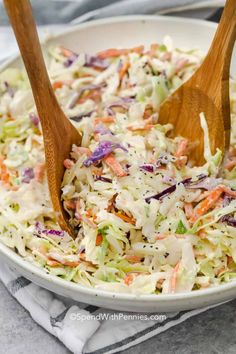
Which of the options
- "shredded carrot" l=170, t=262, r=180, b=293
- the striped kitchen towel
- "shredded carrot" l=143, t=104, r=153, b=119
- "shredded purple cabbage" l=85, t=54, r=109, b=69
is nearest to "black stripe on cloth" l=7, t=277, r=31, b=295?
the striped kitchen towel

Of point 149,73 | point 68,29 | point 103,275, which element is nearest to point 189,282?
point 103,275

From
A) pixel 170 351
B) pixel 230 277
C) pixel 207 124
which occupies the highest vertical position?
pixel 207 124

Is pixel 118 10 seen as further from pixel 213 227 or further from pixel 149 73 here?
pixel 213 227

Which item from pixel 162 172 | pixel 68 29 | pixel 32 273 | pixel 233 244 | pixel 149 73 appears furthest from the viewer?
pixel 68 29

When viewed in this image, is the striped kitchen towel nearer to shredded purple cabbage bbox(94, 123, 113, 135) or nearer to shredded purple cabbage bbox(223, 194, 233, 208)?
shredded purple cabbage bbox(223, 194, 233, 208)

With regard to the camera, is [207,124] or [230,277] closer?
[230,277]

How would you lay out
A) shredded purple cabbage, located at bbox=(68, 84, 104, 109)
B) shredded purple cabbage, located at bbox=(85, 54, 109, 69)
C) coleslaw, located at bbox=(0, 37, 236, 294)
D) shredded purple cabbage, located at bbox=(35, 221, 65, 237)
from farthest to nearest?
shredded purple cabbage, located at bbox=(85, 54, 109, 69), shredded purple cabbage, located at bbox=(68, 84, 104, 109), shredded purple cabbage, located at bbox=(35, 221, 65, 237), coleslaw, located at bbox=(0, 37, 236, 294)

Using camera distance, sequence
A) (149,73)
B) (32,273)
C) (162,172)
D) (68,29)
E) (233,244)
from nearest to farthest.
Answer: (32,273)
(233,244)
(162,172)
(149,73)
(68,29)
